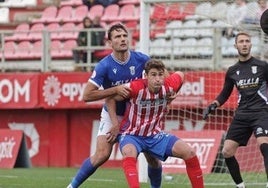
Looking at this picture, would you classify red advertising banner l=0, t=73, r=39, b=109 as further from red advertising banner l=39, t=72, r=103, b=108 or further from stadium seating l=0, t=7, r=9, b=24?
stadium seating l=0, t=7, r=9, b=24

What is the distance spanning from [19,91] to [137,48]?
3.37m

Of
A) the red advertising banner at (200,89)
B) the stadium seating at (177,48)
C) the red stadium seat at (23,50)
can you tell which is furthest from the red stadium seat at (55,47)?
the red advertising banner at (200,89)

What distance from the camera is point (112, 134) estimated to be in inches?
424

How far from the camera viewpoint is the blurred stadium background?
1785 centimetres

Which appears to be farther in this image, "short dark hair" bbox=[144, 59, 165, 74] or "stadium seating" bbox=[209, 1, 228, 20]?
"stadium seating" bbox=[209, 1, 228, 20]

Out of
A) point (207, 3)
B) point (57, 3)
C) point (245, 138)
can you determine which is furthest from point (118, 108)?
point (57, 3)

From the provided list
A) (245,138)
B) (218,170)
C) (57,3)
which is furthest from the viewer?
(57,3)

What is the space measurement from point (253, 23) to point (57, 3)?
12309 mm

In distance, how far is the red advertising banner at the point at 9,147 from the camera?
20.6 metres

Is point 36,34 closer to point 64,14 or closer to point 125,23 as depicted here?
point 64,14

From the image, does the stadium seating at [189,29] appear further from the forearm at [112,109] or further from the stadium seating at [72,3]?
the forearm at [112,109]

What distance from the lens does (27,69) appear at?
22.8 metres

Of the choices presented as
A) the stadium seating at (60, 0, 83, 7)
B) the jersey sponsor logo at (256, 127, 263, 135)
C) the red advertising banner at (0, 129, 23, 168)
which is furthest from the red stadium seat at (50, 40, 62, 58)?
the jersey sponsor logo at (256, 127, 263, 135)

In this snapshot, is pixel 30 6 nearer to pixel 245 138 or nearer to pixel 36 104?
pixel 36 104
